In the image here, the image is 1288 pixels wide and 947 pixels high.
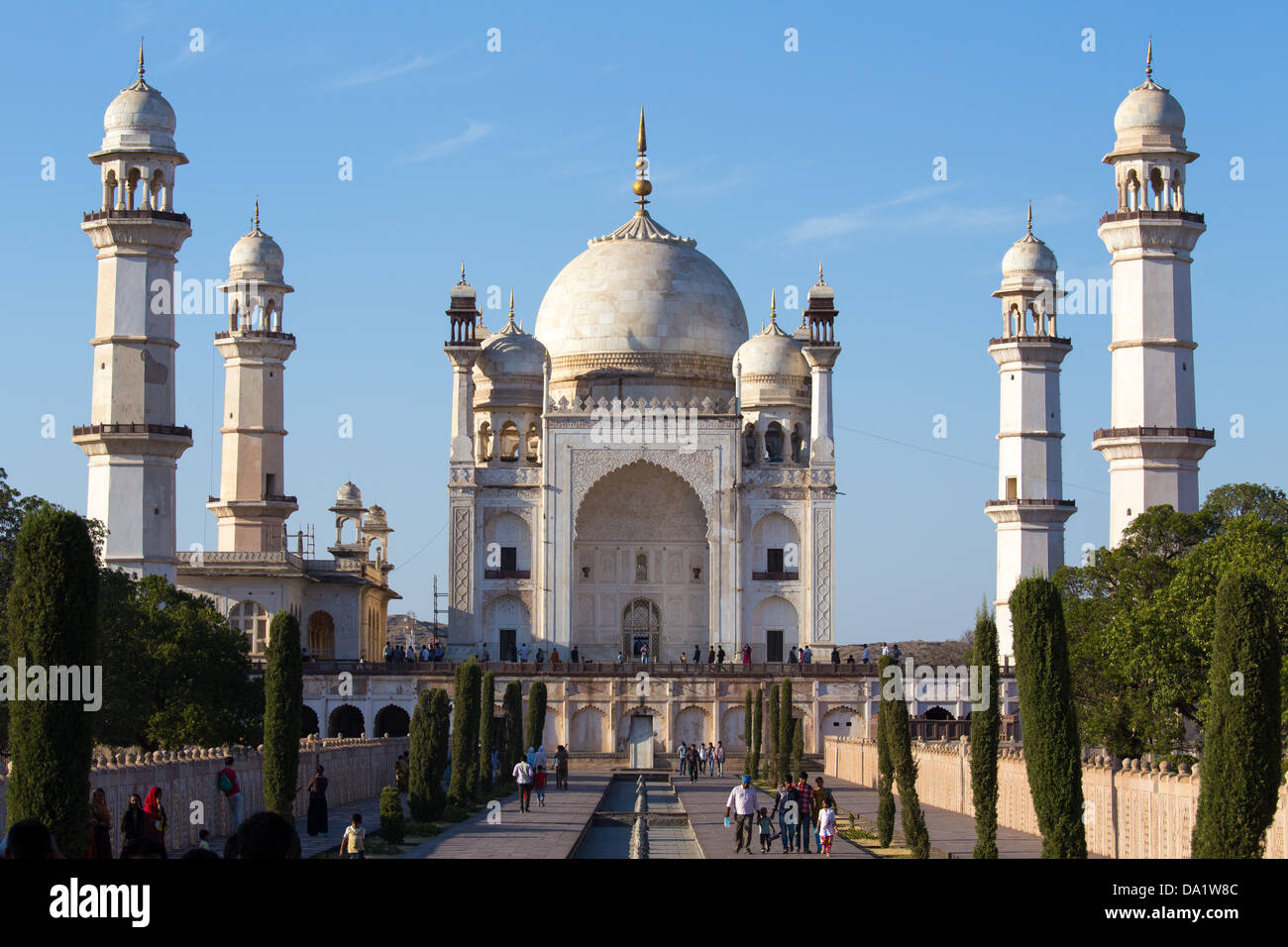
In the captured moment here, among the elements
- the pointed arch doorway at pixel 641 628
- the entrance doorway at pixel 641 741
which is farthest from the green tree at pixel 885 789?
the pointed arch doorway at pixel 641 628

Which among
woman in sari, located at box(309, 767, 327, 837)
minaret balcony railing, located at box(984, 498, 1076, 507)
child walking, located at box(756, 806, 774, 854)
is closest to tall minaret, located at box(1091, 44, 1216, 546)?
minaret balcony railing, located at box(984, 498, 1076, 507)

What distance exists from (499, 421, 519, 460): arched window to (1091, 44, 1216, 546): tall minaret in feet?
60.1

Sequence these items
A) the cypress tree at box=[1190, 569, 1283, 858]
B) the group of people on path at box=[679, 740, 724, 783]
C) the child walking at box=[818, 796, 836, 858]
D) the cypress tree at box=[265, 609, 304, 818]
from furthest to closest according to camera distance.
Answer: the group of people on path at box=[679, 740, 724, 783], the child walking at box=[818, 796, 836, 858], the cypress tree at box=[265, 609, 304, 818], the cypress tree at box=[1190, 569, 1283, 858]

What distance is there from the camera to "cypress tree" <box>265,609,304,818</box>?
61.2 ft

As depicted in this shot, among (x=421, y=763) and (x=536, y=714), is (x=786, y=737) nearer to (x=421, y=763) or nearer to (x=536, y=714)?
(x=536, y=714)

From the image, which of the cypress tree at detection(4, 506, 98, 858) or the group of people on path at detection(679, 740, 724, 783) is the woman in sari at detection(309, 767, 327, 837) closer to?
the cypress tree at detection(4, 506, 98, 858)

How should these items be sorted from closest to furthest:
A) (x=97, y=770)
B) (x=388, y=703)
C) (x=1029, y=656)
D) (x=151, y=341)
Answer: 1. (x=1029, y=656)
2. (x=97, y=770)
3. (x=151, y=341)
4. (x=388, y=703)

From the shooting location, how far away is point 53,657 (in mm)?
13062

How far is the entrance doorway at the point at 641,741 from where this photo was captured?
40.8 meters

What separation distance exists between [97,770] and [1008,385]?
33.0 meters

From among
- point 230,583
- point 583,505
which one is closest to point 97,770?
point 230,583

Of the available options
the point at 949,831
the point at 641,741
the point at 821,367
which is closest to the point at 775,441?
the point at 821,367
